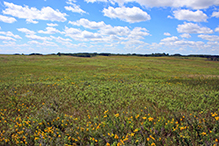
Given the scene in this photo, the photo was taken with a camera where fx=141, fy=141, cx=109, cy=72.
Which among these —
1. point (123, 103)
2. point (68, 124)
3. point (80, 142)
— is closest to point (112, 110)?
point (123, 103)

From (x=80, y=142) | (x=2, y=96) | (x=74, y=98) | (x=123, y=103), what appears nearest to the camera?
(x=80, y=142)

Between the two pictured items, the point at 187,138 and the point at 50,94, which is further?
the point at 50,94

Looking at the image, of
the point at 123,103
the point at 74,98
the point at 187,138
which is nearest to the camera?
the point at 187,138

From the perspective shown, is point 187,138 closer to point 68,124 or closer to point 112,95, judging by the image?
point 68,124

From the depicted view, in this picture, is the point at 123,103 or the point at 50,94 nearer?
the point at 123,103

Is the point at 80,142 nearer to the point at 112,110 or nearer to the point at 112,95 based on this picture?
the point at 112,110

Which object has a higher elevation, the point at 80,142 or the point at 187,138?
the point at 187,138

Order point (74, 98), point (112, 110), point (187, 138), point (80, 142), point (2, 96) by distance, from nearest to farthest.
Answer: point (187, 138), point (80, 142), point (112, 110), point (74, 98), point (2, 96)

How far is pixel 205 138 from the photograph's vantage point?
13.4 ft

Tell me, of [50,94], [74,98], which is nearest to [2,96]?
[50,94]

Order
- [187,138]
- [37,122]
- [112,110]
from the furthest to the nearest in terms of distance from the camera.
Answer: [112,110] → [37,122] → [187,138]

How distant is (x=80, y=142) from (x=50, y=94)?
248 inches

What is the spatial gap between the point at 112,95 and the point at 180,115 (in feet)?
14.3

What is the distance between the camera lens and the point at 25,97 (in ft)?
29.9
